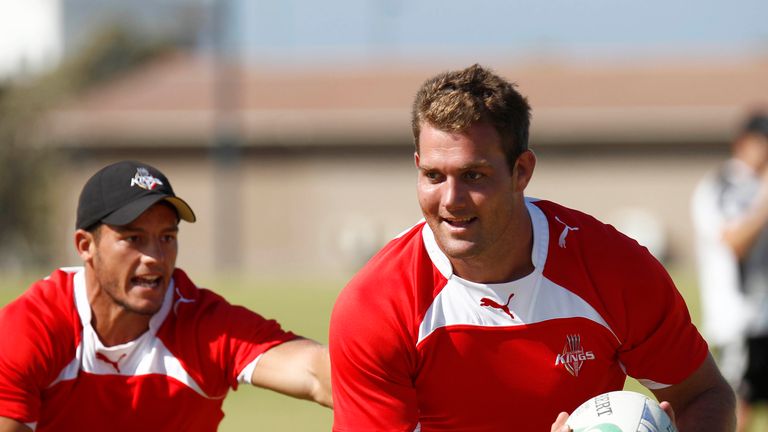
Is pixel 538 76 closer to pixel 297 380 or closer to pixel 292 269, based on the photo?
pixel 292 269

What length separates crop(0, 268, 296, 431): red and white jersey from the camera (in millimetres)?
5602

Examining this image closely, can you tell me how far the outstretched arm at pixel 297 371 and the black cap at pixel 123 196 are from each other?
746mm

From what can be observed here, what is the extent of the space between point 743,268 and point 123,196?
5507 mm

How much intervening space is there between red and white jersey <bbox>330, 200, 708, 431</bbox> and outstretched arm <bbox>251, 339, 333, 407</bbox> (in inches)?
24.0

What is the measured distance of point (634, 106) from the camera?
36.9m

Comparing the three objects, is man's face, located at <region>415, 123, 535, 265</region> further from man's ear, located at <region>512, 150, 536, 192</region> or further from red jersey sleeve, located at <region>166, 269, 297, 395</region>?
red jersey sleeve, located at <region>166, 269, 297, 395</region>

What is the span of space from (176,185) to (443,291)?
3470 cm

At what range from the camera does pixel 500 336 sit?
4.79 meters

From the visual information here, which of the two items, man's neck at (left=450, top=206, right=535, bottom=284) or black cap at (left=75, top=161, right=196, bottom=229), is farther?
black cap at (left=75, top=161, right=196, bottom=229)

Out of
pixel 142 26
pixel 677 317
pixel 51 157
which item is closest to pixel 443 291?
pixel 677 317

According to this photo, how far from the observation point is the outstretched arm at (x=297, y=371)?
5.50 metres

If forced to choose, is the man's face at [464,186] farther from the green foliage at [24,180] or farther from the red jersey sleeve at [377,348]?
the green foliage at [24,180]

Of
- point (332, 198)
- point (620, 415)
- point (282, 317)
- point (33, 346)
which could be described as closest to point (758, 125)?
point (620, 415)

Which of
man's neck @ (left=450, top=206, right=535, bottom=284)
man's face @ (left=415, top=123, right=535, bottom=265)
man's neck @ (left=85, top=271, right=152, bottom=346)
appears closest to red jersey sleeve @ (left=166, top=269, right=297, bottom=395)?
man's neck @ (left=85, top=271, right=152, bottom=346)
